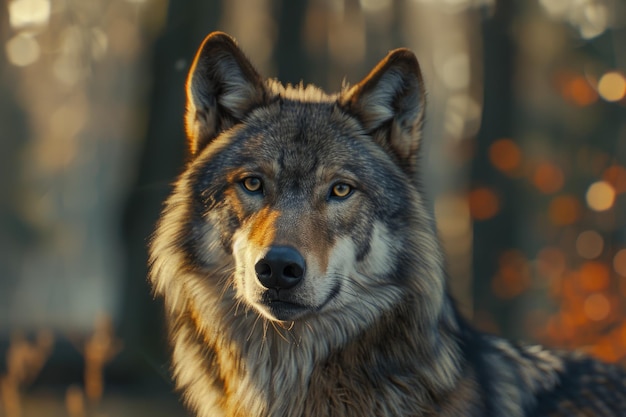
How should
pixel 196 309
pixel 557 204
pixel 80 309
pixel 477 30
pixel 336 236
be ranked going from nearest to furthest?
pixel 336 236, pixel 196 309, pixel 557 204, pixel 477 30, pixel 80 309

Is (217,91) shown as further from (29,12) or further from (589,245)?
(29,12)

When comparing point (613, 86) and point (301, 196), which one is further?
point (613, 86)

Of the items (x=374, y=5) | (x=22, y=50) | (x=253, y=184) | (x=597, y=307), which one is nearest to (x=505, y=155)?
(x=597, y=307)

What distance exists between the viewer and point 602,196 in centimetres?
842

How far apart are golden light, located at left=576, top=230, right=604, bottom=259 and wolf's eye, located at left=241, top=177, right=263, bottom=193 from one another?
669cm

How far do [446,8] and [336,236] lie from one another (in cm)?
1191

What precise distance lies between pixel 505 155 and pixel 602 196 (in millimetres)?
1810

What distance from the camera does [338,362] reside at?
11.6 feet

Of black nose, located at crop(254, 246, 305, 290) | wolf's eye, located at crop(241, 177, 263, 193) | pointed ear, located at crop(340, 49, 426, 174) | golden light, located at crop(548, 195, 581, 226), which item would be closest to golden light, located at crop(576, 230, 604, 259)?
golden light, located at crop(548, 195, 581, 226)

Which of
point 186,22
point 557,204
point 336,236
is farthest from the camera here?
point 557,204

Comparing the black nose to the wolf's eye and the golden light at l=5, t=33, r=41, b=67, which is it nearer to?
the wolf's eye

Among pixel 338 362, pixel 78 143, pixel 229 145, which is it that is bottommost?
pixel 78 143

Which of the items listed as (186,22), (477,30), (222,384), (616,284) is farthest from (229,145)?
(477,30)

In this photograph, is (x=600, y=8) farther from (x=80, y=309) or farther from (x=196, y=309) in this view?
(x=80, y=309)
